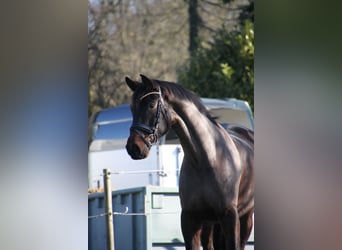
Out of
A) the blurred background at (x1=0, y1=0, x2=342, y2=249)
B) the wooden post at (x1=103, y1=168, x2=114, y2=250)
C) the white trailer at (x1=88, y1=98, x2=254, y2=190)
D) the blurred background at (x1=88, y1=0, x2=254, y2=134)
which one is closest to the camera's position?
the blurred background at (x1=0, y1=0, x2=342, y2=249)

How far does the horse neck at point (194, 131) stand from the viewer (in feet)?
12.6

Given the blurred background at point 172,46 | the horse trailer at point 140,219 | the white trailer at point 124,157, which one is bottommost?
the horse trailer at point 140,219

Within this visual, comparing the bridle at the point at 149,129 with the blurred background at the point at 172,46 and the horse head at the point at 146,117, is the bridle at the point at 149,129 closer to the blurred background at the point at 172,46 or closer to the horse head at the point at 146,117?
the horse head at the point at 146,117

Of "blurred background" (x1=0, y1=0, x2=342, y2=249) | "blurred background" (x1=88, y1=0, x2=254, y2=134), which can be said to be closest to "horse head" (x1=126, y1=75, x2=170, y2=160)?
"blurred background" (x1=0, y1=0, x2=342, y2=249)

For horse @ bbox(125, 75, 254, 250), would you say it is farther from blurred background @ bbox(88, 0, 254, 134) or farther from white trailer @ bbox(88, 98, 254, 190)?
blurred background @ bbox(88, 0, 254, 134)

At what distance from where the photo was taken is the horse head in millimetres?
3658

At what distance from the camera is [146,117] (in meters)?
3.70

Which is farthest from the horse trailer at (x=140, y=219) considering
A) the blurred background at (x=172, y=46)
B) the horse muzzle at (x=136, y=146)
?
the blurred background at (x=172, y=46)

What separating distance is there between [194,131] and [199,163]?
0.17m
